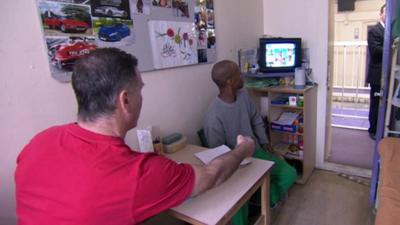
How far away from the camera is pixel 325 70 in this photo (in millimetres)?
2631

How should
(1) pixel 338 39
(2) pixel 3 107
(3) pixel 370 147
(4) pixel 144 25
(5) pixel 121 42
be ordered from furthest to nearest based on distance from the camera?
(1) pixel 338 39
(3) pixel 370 147
(4) pixel 144 25
(5) pixel 121 42
(2) pixel 3 107

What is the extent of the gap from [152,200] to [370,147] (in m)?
3.32

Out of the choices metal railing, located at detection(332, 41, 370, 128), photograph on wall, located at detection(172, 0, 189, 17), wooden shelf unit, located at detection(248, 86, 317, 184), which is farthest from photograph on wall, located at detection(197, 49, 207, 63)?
metal railing, located at detection(332, 41, 370, 128)

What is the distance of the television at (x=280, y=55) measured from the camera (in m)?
2.56

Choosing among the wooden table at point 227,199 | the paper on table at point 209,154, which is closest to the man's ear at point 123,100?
the wooden table at point 227,199

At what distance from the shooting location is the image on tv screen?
257 cm

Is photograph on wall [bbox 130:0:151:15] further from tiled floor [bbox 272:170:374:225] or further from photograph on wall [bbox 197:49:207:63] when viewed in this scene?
tiled floor [bbox 272:170:374:225]

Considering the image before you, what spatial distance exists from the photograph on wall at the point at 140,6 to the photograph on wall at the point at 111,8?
0.05m

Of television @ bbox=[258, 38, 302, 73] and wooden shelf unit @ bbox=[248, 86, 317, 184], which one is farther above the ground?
television @ bbox=[258, 38, 302, 73]

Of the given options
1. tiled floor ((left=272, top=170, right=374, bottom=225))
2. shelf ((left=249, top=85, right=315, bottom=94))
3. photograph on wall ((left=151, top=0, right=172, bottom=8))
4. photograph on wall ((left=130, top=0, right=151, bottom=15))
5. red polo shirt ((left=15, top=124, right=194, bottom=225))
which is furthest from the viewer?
shelf ((left=249, top=85, right=315, bottom=94))

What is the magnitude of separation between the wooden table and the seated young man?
40cm

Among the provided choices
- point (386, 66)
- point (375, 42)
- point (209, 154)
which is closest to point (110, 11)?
point (209, 154)

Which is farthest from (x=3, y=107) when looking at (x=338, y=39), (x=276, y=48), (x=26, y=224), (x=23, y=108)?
(x=338, y=39)

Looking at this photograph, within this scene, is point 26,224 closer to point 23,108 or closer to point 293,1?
point 23,108
